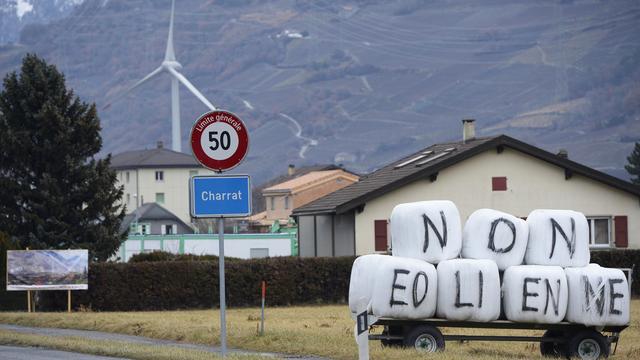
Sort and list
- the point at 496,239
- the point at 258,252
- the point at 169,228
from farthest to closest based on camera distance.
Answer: the point at 169,228 < the point at 258,252 < the point at 496,239

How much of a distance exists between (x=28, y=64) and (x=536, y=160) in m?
23.3

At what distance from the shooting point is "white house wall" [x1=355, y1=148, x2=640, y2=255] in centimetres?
5462

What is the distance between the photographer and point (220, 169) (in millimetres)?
18703

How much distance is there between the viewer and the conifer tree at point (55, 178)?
59.2m

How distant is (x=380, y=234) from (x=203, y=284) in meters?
9.97

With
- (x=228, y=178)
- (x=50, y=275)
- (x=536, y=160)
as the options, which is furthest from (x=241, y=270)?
(x=228, y=178)

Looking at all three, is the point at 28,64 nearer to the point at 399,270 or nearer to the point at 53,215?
the point at 53,215

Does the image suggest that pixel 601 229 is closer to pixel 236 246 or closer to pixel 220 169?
pixel 220 169

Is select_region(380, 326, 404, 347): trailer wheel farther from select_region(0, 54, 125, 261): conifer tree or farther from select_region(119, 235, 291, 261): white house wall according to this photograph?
select_region(119, 235, 291, 261): white house wall

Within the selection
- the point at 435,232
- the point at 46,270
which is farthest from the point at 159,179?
the point at 435,232

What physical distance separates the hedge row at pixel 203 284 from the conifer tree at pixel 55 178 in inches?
567

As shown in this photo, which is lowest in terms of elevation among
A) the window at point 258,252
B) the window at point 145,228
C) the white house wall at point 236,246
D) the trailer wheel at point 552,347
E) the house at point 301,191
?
the trailer wheel at point 552,347

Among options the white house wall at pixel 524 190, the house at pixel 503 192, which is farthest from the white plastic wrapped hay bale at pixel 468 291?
the white house wall at pixel 524 190

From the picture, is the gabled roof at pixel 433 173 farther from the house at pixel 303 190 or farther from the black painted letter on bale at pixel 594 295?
the house at pixel 303 190
